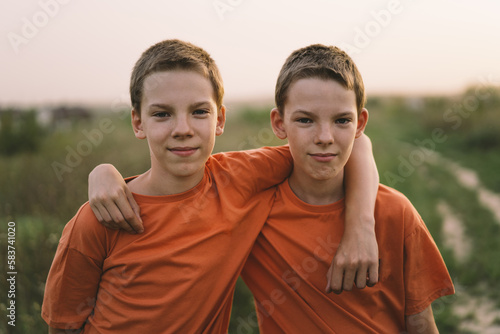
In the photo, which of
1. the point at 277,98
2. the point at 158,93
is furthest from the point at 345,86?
the point at 158,93

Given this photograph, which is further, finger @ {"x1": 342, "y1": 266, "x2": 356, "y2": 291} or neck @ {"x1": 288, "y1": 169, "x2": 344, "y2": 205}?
neck @ {"x1": 288, "y1": 169, "x2": 344, "y2": 205}

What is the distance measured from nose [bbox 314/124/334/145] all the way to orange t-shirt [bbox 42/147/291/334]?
1.71 ft

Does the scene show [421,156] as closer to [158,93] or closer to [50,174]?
[50,174]

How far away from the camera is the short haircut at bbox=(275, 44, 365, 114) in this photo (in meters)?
1.99

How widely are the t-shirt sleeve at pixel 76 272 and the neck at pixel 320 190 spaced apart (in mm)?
967

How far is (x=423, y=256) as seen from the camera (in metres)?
1.96

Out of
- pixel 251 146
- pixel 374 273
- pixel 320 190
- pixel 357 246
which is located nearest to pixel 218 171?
pixel 320 190

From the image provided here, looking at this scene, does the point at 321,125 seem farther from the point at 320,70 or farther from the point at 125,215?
the point at 125,215

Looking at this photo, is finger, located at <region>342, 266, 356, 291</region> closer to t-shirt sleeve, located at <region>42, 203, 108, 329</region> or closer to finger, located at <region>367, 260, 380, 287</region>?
finger, located at <region>367, 260, 380, 287</region>

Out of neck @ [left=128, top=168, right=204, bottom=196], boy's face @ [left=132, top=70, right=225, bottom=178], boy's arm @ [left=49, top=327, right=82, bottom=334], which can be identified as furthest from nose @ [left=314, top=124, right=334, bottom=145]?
boy's arm @ [left=49, top=327, right=82, bottom=334]

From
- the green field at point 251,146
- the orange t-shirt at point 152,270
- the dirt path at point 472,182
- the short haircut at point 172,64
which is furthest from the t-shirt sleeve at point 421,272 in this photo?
the dirt path at point 472,182

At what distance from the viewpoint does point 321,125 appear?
192 cm

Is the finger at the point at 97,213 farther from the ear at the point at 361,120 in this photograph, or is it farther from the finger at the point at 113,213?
the ear at the point at 361,120

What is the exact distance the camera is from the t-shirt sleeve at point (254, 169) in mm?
2078
